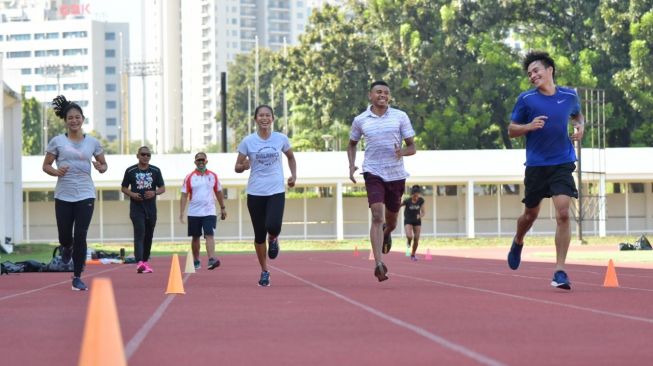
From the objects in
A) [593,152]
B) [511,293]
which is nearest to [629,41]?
[593,152]

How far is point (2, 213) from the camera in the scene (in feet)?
133

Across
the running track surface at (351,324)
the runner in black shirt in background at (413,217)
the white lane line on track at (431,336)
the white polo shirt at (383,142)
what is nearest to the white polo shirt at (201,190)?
the running track surface at (351,324)

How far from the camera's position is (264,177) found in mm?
15539

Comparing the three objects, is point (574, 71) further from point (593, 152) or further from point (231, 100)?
point (231, 100)

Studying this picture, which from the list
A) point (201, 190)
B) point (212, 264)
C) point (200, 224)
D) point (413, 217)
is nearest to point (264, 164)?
point (201, 190)

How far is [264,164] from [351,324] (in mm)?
5947

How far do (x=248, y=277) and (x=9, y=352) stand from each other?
36.2 ft

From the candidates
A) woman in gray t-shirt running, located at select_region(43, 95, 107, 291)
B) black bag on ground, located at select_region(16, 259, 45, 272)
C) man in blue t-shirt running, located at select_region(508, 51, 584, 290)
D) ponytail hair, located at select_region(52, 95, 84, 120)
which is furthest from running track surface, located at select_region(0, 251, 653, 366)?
black bag on ground, located at select_region(16, 259, 45, 272)

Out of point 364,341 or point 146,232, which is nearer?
point 364,341

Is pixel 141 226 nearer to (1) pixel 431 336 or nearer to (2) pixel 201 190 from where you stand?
(2) pixel 201 190

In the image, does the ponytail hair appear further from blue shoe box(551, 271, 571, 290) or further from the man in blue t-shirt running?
blue shoe box(551, 271, 571, 290)

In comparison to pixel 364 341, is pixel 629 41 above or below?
above

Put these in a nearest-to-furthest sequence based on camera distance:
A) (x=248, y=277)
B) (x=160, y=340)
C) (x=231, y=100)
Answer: (x=160, y=340)
(x=248, y=277)
(x=231, y=100)

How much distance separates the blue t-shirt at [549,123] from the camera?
44.5 ft
